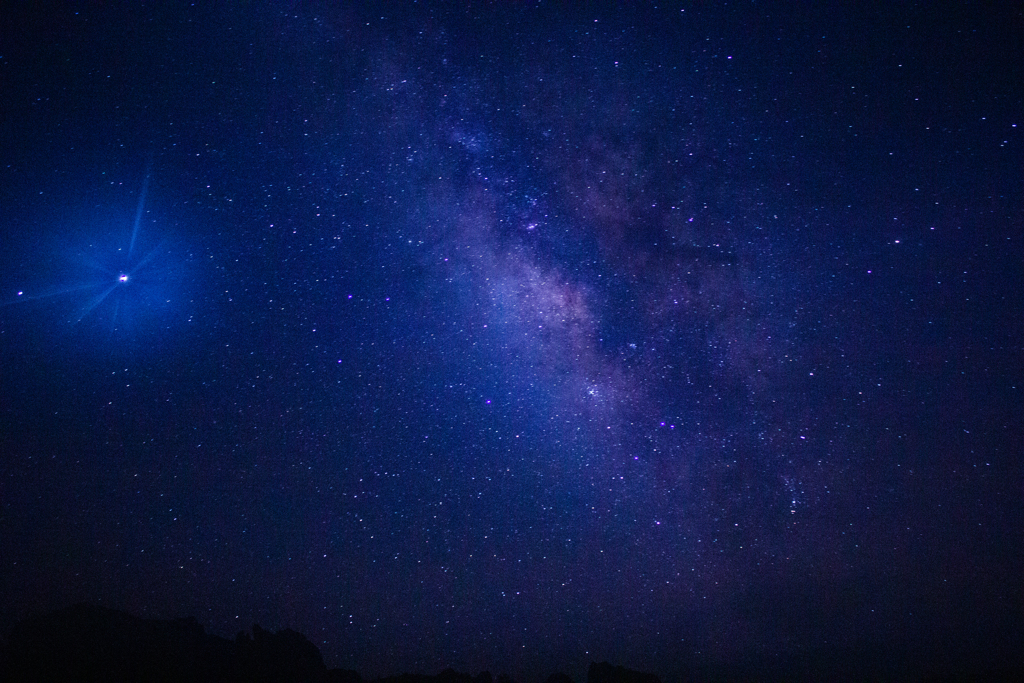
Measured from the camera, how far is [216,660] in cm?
2619

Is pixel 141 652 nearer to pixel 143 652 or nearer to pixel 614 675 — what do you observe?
pixel 143 652

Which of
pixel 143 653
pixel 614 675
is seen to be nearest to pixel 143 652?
pixel 143 653

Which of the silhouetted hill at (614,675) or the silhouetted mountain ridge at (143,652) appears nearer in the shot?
the silhouetted mountain ridge at (143,652)

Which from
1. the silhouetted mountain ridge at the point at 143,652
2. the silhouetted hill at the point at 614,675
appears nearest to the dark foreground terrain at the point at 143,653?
the silhouetted mountain ridge at the point at 143,652

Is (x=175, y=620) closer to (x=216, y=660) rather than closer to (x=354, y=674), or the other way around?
(x=216, y=660)

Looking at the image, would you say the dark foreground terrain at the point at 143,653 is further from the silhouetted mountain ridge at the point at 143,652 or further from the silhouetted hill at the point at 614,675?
the silhouetted hill at the point at 614,675

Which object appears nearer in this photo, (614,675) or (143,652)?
(143,652)

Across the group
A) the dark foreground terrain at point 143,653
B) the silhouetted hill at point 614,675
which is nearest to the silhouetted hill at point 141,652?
the dark foreground terrain at point 143,653

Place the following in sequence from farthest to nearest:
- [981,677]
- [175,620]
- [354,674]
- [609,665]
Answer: [981,677] < [609,665] < [354,674] < [175,620]

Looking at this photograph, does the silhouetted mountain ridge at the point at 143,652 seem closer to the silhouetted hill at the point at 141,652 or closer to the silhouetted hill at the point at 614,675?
the silhouetted hill at the point at 141,652

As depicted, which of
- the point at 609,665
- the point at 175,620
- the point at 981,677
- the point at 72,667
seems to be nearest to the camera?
the point at 72,667

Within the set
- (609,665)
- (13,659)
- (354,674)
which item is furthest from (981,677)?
(13,659)

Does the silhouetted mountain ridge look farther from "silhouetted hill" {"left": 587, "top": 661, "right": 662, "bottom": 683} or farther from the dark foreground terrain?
"silhouetted hill" {"left": 587, "top": 661, "right": 662, "bottom": 683}

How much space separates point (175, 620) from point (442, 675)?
1606 centimetres
